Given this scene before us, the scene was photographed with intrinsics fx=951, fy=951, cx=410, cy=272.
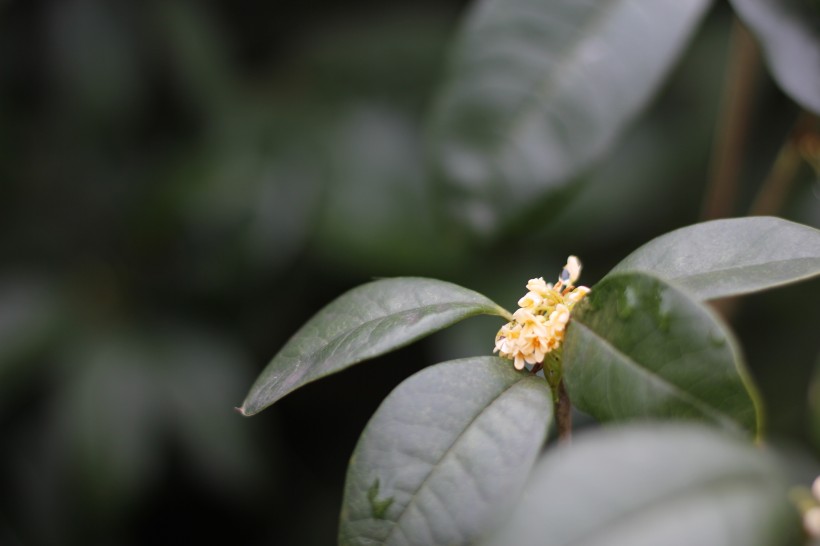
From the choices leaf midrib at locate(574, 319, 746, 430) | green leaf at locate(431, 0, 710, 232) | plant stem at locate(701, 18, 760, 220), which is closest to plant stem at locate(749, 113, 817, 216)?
plant stem at locate(701, 18, 760, 220)

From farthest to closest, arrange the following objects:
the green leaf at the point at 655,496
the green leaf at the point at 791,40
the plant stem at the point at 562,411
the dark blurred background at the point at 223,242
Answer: the dark blurred background at the point at 223,242
the green leaf at the point at 791,40
the plant stem at the point at 562,411
the green leaf at the point at 655,496

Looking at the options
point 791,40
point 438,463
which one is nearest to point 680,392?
point 438,463

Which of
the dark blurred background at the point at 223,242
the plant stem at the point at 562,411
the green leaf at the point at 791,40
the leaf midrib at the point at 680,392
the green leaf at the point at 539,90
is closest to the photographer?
the leaf midrib at the point at 680,392

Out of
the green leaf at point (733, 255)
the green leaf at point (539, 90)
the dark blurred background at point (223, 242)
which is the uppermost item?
the green leaf at point (539, 90)

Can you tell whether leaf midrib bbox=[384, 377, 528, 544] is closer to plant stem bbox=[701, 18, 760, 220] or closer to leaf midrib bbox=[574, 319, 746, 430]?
leaf midrib bbox=[574, 319, 746, 430]

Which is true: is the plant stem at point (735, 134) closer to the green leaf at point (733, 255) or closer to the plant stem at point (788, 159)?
the plant stem at point (788, 159)

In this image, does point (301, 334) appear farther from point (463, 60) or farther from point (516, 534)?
point (463, 60)

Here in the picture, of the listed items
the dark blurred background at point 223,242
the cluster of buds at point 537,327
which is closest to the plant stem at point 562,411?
the cluster of buds at point 537,327
